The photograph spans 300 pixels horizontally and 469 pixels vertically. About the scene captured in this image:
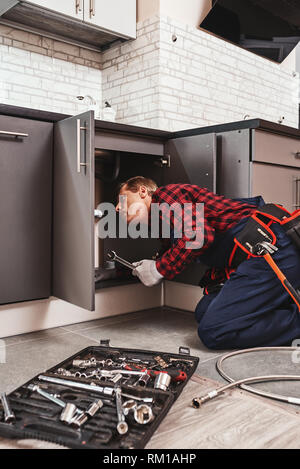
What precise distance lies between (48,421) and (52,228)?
104 centimetres

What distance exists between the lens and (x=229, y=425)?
1.10 meters

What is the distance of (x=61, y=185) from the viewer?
1882 mm

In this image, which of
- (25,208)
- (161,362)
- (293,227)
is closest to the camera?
(161,362)

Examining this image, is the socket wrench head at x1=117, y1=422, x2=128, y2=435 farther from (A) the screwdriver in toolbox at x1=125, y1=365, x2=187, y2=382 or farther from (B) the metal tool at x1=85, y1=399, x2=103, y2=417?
(A) the screwdriver in toolbox at x1=125, y1=365, x2=187, y2=382

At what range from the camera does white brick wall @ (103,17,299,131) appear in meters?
2.78

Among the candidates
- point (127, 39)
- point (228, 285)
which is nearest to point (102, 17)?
point (127, 39)

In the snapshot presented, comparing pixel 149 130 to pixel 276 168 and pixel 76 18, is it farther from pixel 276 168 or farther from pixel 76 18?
pixel 76 18

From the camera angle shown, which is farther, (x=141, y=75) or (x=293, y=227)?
(x=141, y=75)

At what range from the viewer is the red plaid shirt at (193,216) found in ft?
6.08

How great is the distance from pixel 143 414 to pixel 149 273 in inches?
36.6

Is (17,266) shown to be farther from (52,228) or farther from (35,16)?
(35,16)

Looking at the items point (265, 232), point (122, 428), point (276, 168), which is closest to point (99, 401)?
point (122, 428)

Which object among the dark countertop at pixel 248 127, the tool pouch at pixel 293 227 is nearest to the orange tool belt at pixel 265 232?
the tool pouch at pixel 293 227

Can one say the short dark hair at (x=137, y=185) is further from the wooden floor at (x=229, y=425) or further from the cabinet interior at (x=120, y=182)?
the wooden floor at (x=229, y=425)
